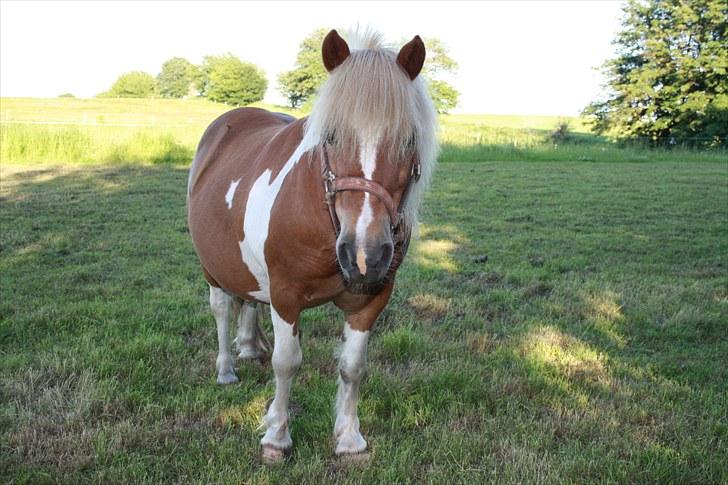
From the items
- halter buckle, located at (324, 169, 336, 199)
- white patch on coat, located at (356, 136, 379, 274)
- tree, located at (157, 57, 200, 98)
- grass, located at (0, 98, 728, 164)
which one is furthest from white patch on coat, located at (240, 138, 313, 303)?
tree, located at (157, 57, 200, 98)

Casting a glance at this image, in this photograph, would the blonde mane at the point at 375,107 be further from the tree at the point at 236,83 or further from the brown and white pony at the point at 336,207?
the tree at the point at 236,83

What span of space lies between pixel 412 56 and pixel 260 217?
1.05 m

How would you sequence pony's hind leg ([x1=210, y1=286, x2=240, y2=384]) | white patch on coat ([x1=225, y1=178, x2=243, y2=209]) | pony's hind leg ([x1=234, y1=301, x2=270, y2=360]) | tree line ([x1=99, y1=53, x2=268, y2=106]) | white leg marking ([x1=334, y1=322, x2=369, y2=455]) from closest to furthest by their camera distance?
white leg marking ([x1=334, y1=322, x2=369, y2=455])
white patch on coat ([x1=225, y1=178, x2=243, y2=209])
pony's hind leg ([x1=210, y1=286, x2=240, y2=384])
pony's hind leg ([x1=234, y1=301, x2=270, y2=360])
tree line ([x1=99, y1=53, x2=268, y2=106])

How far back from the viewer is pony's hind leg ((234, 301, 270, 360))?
405 centimetres

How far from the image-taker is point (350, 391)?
2984mm

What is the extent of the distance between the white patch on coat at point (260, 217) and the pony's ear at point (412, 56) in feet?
1.72

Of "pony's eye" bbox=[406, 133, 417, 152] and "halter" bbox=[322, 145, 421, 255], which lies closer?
"halter" bbox=[322, 145, 421, 255]

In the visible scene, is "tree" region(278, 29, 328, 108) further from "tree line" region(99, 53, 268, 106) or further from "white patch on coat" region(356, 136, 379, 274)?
"tree line" region(99, 53, 268, 106)

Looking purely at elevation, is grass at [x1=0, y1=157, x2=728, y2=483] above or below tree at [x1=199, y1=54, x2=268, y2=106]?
below

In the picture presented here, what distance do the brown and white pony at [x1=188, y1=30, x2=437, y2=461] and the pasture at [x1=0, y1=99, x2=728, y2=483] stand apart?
36 cm

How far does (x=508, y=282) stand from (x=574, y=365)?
→ 6.76ft

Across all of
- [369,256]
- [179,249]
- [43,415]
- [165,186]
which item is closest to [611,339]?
[369,256]

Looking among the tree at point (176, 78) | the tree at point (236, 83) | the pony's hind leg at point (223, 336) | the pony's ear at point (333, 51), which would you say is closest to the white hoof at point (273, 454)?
the pony's hind leg at point (223, 336)

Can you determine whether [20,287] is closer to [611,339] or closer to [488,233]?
[611,339]
